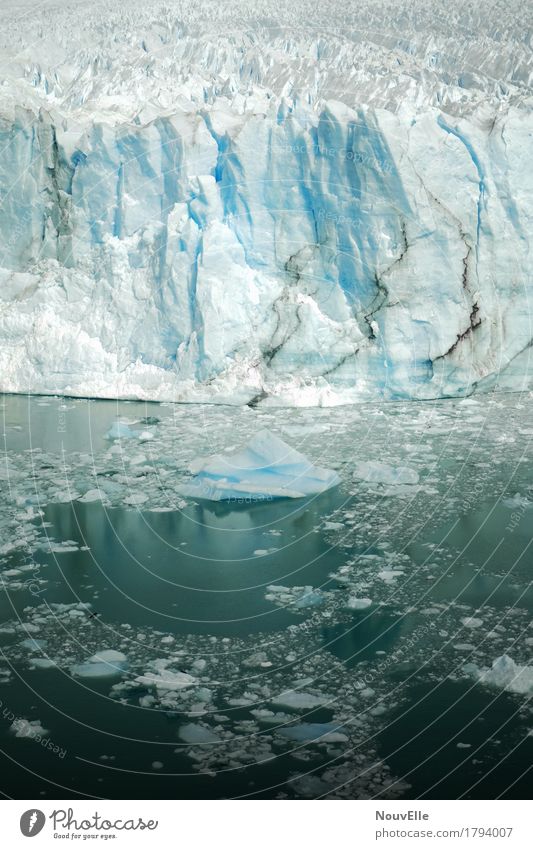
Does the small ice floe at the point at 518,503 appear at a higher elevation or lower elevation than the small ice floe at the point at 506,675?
higher

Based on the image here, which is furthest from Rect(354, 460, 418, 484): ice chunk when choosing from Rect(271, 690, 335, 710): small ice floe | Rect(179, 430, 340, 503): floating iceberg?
Rect(271, 690, 335, 710): small ice floe

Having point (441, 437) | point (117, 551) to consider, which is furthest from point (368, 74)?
point (117, 551)

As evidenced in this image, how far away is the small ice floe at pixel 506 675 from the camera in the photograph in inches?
157

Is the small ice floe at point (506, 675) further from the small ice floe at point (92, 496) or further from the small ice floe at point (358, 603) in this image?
the small ice floe at point (92, 496)

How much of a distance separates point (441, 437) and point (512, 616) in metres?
3.61

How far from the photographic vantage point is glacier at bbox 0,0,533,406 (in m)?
9.70

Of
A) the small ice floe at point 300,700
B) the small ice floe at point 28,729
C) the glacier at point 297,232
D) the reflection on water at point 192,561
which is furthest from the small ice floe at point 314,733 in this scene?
the glacier at point 297,232

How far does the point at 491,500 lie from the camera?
652cm

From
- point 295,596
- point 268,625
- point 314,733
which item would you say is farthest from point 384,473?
point 314,733

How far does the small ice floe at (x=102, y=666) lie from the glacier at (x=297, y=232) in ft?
18.2

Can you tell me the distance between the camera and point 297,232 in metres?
10.2

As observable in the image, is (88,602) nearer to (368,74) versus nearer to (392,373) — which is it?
(392,373)

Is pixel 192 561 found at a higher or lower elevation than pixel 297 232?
lower

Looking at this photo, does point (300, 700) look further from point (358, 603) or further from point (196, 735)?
point (358, 603)
